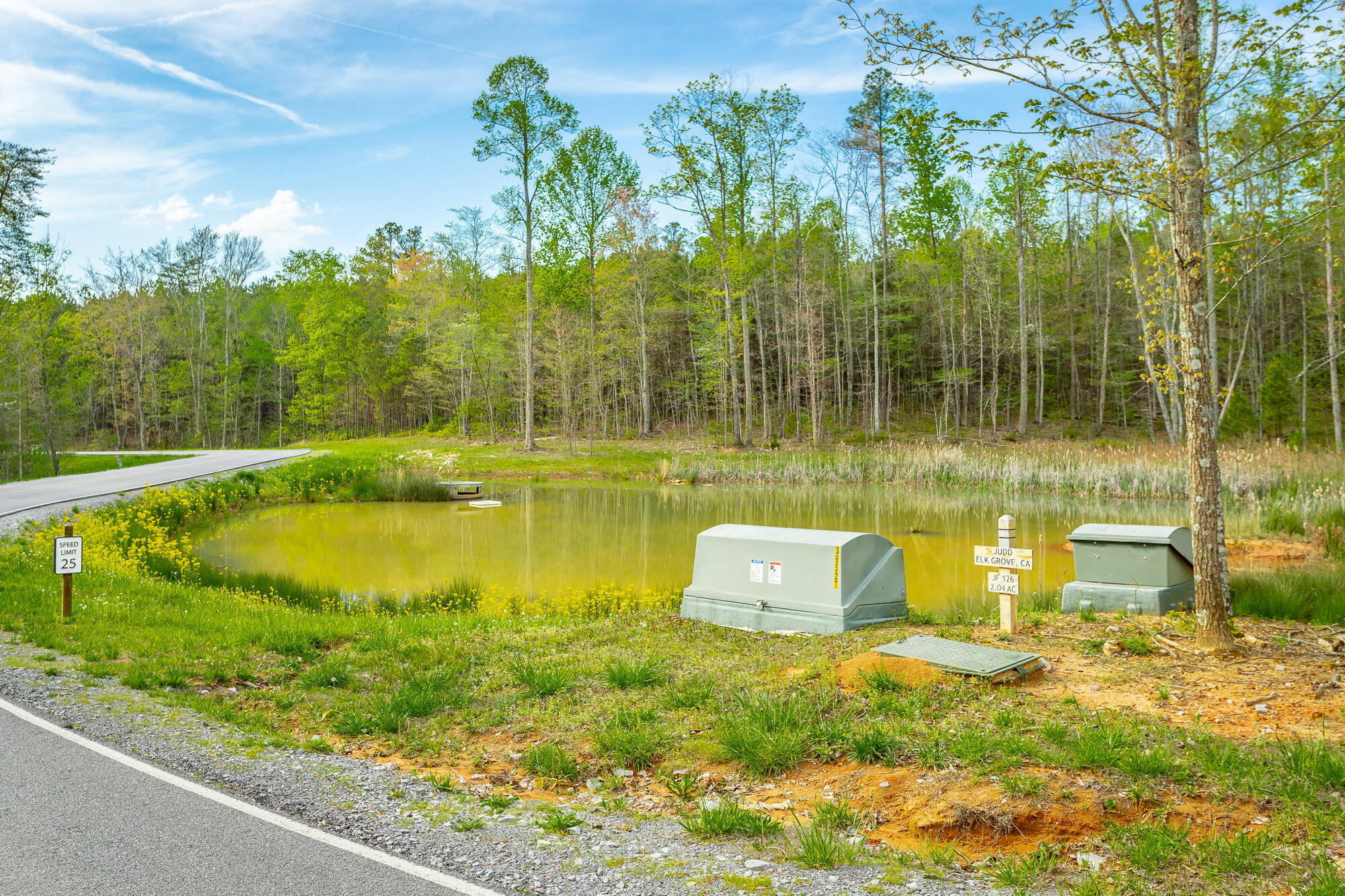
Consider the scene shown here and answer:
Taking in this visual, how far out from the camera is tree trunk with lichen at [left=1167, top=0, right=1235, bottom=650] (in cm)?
658

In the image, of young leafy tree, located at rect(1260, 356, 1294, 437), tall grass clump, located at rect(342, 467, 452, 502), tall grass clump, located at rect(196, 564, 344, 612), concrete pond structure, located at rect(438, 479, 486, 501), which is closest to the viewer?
tall grass clump, located at rect(196, 564, 344, 612)

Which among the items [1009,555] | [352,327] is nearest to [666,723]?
[1009,555]

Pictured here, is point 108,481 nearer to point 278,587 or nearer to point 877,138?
point 278,587

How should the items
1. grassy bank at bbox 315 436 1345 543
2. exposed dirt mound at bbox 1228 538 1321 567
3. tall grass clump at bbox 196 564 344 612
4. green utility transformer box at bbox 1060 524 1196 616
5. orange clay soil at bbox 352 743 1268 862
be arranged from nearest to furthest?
orange clay soil at bbox 352 743 1268 862 → green utility transformer box at bbox 1060 524 1196 616 → tall grass clump at bbox 196 564 344 612 → exposed dirt mound at bbox 1228 538 1321 567 → grassy bank at bbox 315 436 1345 543

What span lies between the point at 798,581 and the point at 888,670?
2559 millimetres

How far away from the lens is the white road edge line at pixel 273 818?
3713 millimetres

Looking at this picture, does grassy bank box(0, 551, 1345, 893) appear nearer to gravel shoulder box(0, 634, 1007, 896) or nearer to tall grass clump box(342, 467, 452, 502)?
gravel shoulder box(0, 634, 1007, 896)

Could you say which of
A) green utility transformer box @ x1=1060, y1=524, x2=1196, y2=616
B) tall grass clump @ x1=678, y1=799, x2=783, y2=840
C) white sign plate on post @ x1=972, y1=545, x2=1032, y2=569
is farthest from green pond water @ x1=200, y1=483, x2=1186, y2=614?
tall grass clump @ x1=678, y1=799, x2=783, y2=840

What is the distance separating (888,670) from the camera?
6.11 meters

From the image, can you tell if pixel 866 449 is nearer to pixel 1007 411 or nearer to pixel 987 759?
pixel 1007 411

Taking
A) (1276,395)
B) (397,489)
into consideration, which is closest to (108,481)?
(397,489)

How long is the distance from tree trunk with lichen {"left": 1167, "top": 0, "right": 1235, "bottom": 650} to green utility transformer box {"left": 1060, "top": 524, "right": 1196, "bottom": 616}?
4.97 ft

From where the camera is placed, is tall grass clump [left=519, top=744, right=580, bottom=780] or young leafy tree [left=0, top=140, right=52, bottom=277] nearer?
tall grass clump [left=519, top=744, right=580, bottom=780]

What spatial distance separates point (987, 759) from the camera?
461cm
